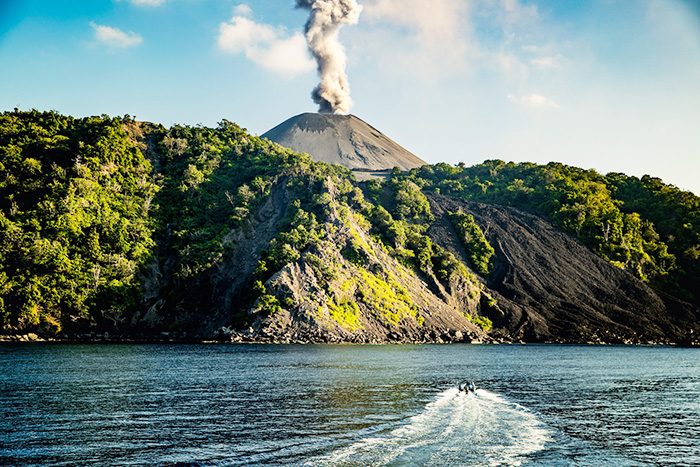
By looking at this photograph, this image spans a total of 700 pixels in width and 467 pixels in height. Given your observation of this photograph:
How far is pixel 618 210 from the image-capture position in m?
141

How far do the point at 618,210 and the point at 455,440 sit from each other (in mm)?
141880

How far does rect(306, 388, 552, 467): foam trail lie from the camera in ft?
57.5

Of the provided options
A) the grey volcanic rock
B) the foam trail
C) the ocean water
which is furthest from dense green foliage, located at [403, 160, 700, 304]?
the foam trail

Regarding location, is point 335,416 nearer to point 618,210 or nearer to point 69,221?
point 69,221

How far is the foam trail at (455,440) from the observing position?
17531 mm

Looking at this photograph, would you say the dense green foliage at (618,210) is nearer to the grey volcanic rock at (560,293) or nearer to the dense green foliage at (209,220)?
the dense green foliage at (209,220)

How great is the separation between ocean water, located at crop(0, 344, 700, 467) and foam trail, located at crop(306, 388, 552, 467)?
0.28 feet

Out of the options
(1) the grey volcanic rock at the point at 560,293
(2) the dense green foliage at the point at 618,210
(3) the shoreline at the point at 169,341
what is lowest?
(3) the shoreline at the point at 169,341

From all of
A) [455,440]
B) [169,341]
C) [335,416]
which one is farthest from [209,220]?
[455,440]

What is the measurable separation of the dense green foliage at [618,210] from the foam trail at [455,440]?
116 meters

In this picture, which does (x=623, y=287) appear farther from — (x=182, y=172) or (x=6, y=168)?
(x=6, y=168)

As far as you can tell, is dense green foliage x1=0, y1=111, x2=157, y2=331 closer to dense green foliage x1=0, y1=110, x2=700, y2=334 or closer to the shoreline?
dense green foliage x1=0, y1=110, x2=700, y2=334

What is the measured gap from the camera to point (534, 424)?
78.7 feet

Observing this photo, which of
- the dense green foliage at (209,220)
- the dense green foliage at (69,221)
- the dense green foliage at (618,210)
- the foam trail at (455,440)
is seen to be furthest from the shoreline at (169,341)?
the dense green foliage at (618,210)
